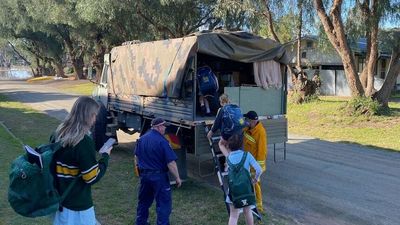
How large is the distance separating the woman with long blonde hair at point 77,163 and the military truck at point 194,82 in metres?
4.06

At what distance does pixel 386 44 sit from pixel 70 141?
70.4 ft

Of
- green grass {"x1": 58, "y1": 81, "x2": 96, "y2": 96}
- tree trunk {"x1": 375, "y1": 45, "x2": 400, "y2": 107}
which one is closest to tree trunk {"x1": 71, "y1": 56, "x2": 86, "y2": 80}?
green grass {"x1": 58, "y1": 81, "x2": 96, "y2": 96}

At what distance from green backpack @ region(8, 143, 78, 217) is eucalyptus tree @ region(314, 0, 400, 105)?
50.9ft

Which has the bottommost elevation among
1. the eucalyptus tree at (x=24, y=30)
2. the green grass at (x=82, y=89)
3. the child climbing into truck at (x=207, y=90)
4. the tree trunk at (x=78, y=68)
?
the green grass at (x=82, y=89)

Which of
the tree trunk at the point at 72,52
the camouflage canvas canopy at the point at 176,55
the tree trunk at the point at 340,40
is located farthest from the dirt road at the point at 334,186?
the tree trunk at the point at 72,52

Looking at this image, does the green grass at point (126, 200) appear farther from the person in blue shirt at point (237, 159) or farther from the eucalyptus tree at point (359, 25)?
the eucalyptus tree at point (359, 25)

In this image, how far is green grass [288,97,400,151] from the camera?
13859mm

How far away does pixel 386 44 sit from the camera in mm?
21984

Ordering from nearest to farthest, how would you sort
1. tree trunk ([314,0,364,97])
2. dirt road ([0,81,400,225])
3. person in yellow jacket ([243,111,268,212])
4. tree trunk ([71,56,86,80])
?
1. person in yellow jacket ([243,111,268,212])
2. dirt road ([0,81,400,225])
3. tree trunk ([314,0,364,97])
4. tree trunk ([71,56,86,80])

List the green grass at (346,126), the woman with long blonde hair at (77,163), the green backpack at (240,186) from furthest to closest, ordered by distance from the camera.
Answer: the green grass at (346,126) → the green backpack at (240,186) → the woman with long blonde hair at (77,163)

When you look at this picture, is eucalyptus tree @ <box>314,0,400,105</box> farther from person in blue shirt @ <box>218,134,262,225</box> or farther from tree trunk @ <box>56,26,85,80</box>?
tree trunk @ <box>56,26,85,80</box>

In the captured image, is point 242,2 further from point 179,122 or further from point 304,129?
point 179,122

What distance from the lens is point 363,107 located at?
1717cm

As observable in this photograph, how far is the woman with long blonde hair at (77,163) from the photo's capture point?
3.58m
